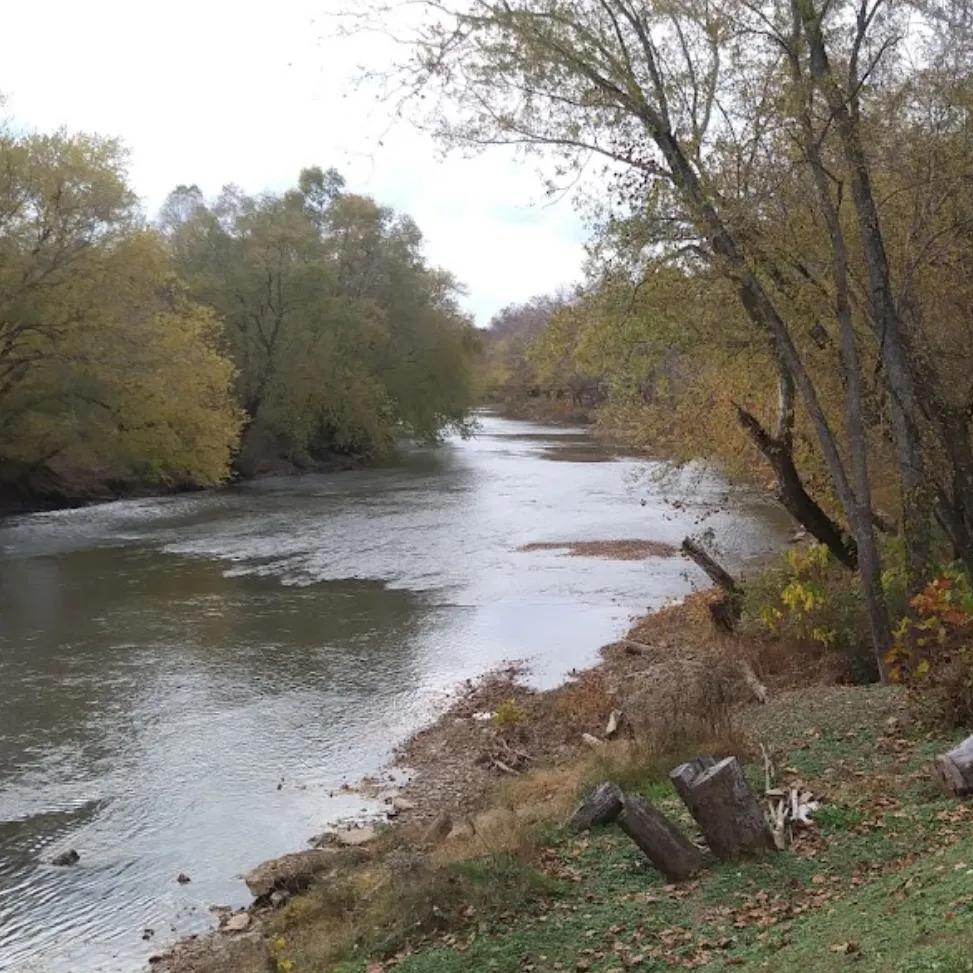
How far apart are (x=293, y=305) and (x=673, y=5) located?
36.5 m

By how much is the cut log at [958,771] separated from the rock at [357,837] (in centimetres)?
494

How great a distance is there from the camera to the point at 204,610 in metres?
20.2

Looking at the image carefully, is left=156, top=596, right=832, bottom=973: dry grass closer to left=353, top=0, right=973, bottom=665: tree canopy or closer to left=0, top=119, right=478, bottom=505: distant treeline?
left=353, top=0, right=973, bottom=665: tree canopy

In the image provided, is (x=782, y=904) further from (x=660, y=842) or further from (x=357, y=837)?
(x=357, y=837)

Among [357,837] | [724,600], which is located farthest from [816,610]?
[357,837]

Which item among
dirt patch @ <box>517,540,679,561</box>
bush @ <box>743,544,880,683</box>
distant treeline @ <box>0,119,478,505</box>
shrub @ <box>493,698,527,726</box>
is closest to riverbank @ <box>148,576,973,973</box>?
shrub @ <box>493,698,527,726</box>

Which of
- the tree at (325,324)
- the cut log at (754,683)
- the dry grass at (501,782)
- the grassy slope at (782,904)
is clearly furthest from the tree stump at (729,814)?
the tree at (325,324)

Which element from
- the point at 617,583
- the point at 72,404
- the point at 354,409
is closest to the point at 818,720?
the point at 617,583

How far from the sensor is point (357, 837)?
995cm

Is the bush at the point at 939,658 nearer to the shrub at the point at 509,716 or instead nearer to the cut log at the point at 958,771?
the cut log at the point at 958,771

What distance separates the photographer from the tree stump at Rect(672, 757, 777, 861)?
6922mm

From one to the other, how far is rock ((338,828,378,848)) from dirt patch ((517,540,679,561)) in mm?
15934

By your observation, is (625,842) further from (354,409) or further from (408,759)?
(354,409)

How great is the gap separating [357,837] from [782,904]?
15.7 feet
